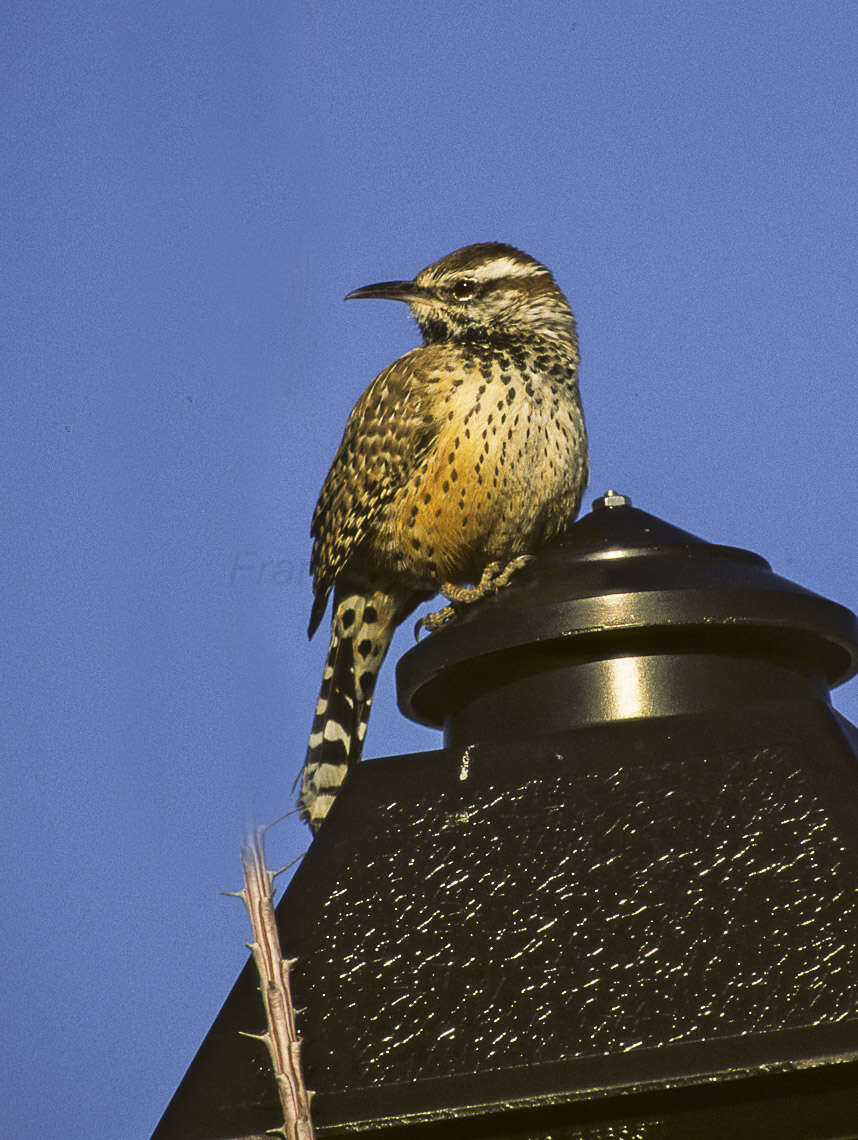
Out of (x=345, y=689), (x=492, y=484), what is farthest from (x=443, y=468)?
(x=345, y=689)

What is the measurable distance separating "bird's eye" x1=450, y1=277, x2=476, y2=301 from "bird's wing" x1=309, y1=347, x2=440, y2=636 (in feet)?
0.72

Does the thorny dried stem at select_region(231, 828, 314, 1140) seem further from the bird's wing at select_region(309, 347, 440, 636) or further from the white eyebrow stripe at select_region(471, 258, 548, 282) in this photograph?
the white eyebrow stripe at select_region(471, 258, 548, 282)

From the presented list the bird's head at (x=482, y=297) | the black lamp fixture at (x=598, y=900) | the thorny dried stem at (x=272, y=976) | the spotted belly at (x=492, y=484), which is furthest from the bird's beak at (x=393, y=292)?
the thorny dried stem at (x=272, y=976)

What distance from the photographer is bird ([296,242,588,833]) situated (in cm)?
403

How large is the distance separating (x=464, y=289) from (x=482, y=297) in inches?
2.5

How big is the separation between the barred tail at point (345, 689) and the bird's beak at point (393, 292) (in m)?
0.99

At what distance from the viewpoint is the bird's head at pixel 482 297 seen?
14.9ft

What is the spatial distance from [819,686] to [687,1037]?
0.71 metres

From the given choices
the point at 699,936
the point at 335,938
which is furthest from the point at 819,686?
the point at 335,938

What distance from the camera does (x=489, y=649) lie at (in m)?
1.79

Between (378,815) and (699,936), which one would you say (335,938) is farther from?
(699,936)

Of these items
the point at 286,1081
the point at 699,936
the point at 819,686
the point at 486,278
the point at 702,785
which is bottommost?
the point at 286,1081

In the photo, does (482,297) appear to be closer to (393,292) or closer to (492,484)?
(393,292)

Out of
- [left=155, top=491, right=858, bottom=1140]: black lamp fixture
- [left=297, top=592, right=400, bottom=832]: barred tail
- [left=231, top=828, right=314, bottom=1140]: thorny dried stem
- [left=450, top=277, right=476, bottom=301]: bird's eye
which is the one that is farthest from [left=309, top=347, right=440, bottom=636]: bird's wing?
[left=231, top=828, right=314, bottom=1140]: thorny dried stem
